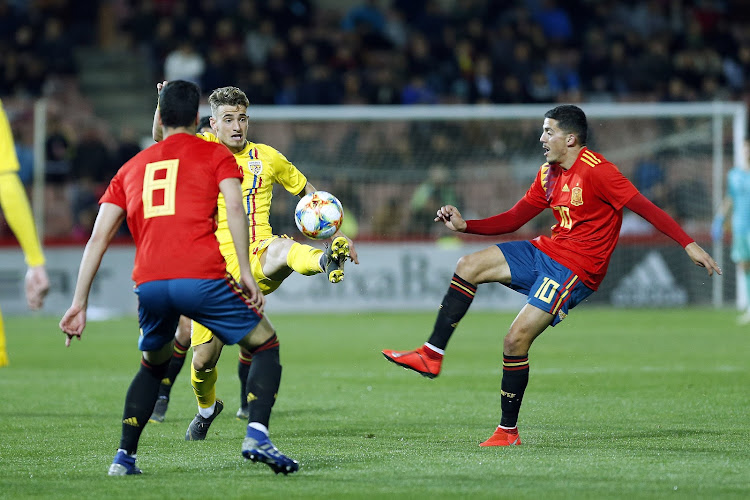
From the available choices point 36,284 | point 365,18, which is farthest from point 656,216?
point 365,18

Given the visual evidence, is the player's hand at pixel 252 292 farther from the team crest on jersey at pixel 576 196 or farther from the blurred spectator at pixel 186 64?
the blurred spectator at pixel 186 64

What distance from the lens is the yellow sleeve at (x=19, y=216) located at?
16.9 ft

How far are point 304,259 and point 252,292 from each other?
1.97 meters

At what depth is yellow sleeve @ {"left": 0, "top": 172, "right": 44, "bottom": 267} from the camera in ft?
16.9

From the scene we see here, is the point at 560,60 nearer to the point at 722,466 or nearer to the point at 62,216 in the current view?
the point at 62,216

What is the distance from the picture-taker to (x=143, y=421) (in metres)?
5.55

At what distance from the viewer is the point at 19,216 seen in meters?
5.24

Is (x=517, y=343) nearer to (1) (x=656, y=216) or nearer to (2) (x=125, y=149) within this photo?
(1) (x=656, y=216)

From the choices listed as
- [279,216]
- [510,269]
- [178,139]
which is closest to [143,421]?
[178,139]

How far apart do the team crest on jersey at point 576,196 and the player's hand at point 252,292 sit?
2377 mm

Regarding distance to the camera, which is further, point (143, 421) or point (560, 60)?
point (560, 60)

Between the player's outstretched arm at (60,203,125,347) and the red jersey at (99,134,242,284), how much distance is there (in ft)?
0.22

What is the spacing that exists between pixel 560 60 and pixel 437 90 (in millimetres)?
2755

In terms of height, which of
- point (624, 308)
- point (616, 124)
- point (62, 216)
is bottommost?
point (624, 308)
